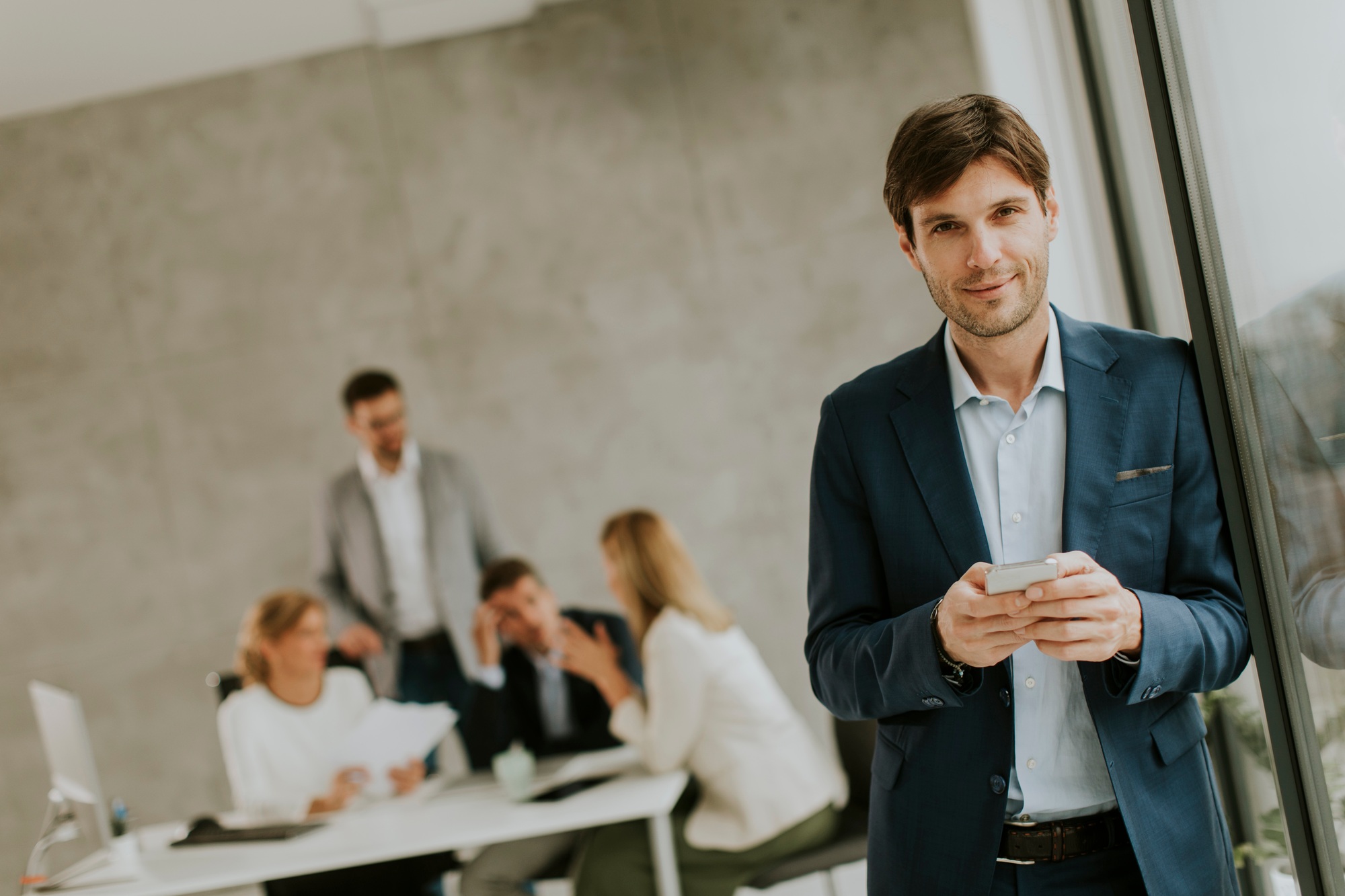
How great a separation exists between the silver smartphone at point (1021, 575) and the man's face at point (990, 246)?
305 millimetres

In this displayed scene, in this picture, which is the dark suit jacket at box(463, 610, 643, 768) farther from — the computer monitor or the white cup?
the computer monitor

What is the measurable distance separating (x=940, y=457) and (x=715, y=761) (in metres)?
2.14

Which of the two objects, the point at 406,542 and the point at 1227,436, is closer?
the point at 1227,436

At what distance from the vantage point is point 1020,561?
118 cm

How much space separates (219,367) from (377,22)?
65.1 inches

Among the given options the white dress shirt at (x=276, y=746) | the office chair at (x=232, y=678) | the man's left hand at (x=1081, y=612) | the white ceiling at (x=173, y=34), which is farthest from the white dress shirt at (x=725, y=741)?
the white ceiling at (x=173, y=34)

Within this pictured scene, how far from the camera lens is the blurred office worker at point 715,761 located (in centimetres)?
306

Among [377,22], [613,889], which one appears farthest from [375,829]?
[377,22]

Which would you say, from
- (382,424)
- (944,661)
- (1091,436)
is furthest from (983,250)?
(382,424)

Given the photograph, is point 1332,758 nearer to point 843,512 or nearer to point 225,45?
point 843,512

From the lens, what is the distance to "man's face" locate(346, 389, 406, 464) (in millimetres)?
4391

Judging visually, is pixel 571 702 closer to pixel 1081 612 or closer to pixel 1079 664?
pixel 1079 664

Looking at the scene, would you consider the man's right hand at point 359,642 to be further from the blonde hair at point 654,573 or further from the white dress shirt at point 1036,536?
the white dress shirt at point 1036,536

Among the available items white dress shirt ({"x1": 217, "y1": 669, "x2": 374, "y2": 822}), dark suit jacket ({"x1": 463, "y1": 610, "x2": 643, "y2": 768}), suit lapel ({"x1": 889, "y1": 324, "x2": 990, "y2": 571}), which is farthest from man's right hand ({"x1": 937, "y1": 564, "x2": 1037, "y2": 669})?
white dress shirt ({"x1": 217, "y1": 669, "x2": 374, "y2": 822})
